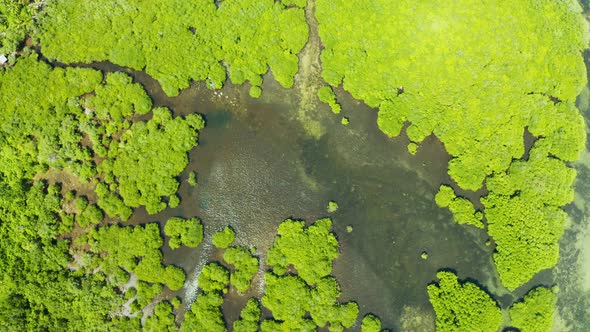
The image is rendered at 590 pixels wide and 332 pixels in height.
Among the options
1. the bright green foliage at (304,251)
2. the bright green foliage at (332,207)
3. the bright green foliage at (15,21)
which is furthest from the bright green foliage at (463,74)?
the bright green foliage at (15,21)

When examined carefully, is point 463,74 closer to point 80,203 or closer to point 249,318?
point 249,318

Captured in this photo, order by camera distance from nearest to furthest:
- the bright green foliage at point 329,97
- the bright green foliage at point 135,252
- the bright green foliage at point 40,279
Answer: the bright green foliage at point 40,279, the bright green foliage at point 135,252, the bright green foliage at point 329,97

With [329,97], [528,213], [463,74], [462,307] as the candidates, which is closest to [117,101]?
[329,97]

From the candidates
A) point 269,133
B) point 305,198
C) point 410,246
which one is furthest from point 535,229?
point 269,133

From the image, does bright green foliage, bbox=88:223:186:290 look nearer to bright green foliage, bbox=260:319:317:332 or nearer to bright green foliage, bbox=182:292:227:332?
bright green foliage, bbox=182:292:227:332

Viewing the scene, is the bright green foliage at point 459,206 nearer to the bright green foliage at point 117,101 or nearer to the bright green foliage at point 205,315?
the bright green foliage at point 205,315

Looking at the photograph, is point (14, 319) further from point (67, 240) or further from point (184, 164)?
point (184, 164)

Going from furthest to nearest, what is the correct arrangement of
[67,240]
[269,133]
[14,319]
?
[269,133] → [67,240] → [14,319]
